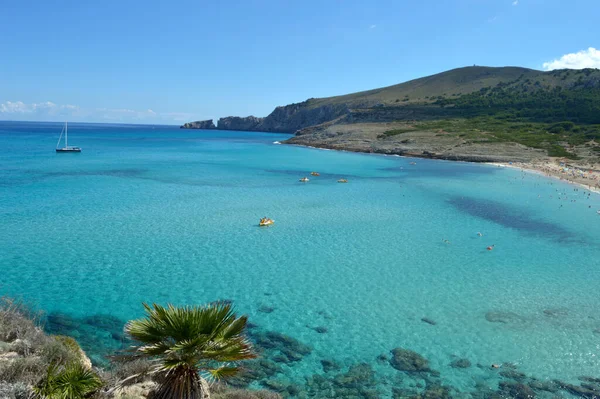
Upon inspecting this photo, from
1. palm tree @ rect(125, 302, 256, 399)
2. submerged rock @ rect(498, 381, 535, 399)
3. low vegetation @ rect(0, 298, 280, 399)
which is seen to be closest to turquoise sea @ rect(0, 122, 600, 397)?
submerged rock @ rect(498, 381, 535, 399)

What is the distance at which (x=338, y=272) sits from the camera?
18703 millimetres

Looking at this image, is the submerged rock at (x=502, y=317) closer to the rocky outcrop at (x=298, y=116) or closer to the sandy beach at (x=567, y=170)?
the sandy beach at (x=567, y=170)

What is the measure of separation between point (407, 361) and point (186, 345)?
7.47 meters

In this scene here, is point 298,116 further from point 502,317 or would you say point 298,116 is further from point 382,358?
point 382,358

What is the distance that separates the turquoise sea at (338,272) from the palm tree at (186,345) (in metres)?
4.12

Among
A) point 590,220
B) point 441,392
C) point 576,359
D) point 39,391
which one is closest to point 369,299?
point 441,392

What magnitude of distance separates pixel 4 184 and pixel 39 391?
38022mm

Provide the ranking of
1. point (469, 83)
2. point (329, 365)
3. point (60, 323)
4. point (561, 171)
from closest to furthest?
point (329, 365) → point (60, 323) → point (561, 171) → point (469, 83)

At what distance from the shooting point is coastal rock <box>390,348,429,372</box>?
37.8 feet

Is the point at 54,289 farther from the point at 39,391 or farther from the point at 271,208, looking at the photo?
the point at 271,208

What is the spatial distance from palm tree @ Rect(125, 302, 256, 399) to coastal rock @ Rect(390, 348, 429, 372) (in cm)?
630

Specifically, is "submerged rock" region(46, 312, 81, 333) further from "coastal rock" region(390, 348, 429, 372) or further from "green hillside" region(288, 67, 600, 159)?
"green hillside" region(288, 67, 600, 159)

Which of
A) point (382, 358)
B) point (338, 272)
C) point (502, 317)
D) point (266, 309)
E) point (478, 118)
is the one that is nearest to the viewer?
point (382, 358)

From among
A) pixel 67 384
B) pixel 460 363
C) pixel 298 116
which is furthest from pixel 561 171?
pixel 298 116
